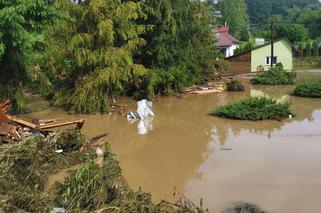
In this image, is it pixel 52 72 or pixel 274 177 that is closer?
pixel 274 177

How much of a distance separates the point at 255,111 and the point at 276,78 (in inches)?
574

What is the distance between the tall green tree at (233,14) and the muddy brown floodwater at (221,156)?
220ft

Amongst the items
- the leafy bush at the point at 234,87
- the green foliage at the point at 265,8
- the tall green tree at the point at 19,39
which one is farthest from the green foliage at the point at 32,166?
the green foliage at the point at 265,8

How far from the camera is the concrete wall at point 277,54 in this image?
41438 mm

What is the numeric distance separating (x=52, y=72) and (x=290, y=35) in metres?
60.1

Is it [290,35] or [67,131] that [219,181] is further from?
[290,35]

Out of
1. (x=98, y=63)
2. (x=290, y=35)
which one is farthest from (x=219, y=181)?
(x=290, y=35)

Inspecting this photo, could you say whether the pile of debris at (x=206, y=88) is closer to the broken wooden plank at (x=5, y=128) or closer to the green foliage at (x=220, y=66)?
the green foliage at (x=220, y=66)

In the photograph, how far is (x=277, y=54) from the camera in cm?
4219

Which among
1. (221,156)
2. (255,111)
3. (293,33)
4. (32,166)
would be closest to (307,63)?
(293,33)

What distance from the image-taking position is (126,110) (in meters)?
21.4

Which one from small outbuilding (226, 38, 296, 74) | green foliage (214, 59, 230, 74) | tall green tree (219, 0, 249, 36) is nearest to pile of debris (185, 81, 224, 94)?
green foliage (214, 59, 230, 74)

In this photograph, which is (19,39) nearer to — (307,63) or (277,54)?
(277,54)

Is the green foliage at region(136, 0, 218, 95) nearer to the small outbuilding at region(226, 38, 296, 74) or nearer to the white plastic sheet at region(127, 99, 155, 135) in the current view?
the white plastic sheet at region(127, 99, 155, 135)
